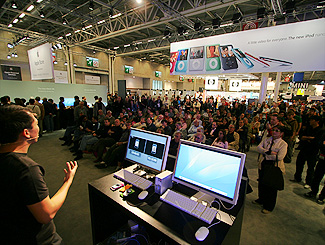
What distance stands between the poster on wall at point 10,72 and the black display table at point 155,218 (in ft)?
43.6

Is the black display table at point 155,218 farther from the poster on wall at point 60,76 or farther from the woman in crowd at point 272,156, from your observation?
the poster on wall at point 60,76

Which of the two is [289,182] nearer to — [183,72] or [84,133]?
[183,72]

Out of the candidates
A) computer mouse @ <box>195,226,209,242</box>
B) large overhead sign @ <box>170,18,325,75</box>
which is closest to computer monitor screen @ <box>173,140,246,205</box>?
computer mouse @ <box>195,226,209,242</box>

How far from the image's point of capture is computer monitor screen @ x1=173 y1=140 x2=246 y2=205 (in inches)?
52.1

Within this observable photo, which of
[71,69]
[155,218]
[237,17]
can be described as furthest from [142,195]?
[71,69]

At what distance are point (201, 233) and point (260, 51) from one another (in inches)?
215

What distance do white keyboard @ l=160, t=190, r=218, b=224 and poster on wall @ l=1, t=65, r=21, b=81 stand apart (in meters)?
14.0

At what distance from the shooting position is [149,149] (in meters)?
1.87

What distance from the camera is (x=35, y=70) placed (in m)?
8.27

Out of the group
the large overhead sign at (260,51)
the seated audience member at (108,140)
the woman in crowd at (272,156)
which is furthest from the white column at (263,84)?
the seated audience member at (108,140)

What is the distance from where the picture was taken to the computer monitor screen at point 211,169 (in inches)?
52.1

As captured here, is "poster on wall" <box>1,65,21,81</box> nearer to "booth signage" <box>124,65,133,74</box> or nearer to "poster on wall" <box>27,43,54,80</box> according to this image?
"poster on wall" <box>27,43,54,80</box>

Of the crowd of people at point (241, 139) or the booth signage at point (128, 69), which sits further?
the booth signage at point (128, 69)

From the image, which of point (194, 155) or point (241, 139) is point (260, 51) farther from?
point (194, 155)
